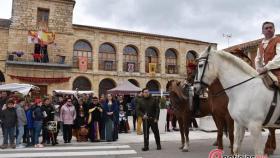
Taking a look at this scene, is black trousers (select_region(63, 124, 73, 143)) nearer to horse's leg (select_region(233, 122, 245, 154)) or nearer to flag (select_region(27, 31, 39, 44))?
horse's leg (select_region(233, 122, 245, 154))

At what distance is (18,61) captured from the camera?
2981 cm

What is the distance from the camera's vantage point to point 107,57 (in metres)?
36.3

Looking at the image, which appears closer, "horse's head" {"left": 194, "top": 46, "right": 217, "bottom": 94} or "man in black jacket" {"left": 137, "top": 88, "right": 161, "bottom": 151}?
"horse's head" {"left": 194, "top": 46, "right": 217, "bottom": 94}

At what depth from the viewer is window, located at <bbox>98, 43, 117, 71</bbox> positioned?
118ft

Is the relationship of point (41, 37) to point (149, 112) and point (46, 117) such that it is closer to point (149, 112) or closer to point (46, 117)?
point (46, 117)

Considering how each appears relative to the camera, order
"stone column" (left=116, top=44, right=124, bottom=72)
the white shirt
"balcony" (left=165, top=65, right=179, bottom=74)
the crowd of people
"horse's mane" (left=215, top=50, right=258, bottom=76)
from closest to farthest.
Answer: the white shirt → "horse's mane" (left=215, top=50, right=258, bottom=76) → the crowd of people → "stone column" (left=116, top=44, right=124, bottom=72) → "balcony" (left=165, top=65, right=179, bottom=74)

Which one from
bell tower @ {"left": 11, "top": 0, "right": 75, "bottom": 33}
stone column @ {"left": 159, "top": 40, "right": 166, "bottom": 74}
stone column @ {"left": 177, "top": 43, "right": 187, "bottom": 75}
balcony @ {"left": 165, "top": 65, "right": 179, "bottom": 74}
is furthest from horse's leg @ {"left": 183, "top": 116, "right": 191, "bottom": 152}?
stone column @ {"left": 177, "top": 43, "right": 187, "bottom": 75}

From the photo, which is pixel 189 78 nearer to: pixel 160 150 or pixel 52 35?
pixel 160 150

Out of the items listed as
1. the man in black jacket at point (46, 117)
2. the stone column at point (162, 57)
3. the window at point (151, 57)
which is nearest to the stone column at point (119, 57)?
the window at point (151, 57)

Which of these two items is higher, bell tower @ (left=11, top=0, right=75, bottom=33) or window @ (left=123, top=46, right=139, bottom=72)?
bell tower @ (left=11, top=0, right=75, bottom=33)

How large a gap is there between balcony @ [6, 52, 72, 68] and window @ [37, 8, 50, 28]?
3.31 m

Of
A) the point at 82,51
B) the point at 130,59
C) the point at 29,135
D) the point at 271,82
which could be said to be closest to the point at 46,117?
the point at 29,135

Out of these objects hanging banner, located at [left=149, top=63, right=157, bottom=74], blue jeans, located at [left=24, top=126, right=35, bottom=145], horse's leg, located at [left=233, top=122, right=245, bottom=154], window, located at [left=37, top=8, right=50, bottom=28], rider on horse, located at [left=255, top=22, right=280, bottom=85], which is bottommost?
blue jeans, located at [left=24, top=126, right=35, bottom=145]

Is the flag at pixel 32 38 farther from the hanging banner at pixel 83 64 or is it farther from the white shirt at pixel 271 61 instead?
the white shirt at pixel 271 61
